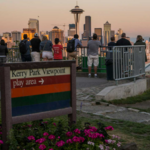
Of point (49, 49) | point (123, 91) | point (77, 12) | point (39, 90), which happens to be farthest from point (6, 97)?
point (77, 12)

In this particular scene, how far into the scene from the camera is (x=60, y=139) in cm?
407

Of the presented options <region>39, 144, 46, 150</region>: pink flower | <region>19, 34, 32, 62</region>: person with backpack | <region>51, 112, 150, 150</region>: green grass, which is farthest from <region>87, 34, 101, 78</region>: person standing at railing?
<region>39, 144, 46, 150</region>: pink flower

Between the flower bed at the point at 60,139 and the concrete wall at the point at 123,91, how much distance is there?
184 inches

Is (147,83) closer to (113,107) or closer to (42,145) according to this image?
(113,107)

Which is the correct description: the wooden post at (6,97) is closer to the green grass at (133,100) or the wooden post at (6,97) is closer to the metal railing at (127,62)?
the green grass at (133,100)

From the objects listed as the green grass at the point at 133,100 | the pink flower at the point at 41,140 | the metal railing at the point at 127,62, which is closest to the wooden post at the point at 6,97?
the pink flower at the point at 41,140

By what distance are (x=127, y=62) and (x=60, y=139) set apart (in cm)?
653

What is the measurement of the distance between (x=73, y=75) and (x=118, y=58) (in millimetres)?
5450

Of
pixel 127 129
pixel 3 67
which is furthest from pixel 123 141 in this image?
pixel 3 67

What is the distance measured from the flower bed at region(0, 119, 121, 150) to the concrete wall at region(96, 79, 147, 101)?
466 centimetres

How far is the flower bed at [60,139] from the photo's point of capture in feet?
12.4

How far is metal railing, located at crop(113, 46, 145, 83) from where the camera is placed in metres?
9.77

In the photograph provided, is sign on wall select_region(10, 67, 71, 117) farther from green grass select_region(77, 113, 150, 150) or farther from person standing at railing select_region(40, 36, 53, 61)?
person standing at railing select_region(40, 36, 53, 61)

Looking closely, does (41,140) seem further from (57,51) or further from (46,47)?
(57,51)
